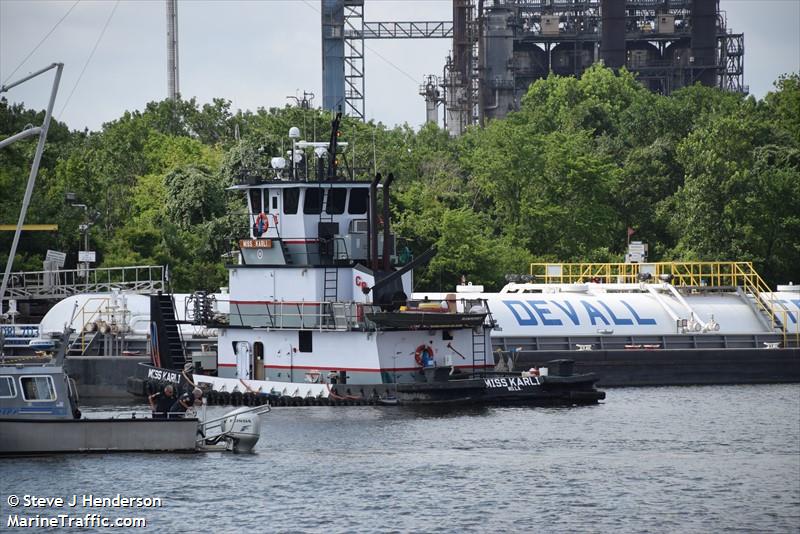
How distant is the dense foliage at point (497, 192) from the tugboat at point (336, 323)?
968 inches

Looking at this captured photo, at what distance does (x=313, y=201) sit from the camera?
61000mm

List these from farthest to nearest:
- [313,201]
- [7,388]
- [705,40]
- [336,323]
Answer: [705,40] → [313,201] → [336,323] → [7,388]

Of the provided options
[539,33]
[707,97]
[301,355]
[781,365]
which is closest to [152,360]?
[301,355]

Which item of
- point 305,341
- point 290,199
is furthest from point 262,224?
point 305,341

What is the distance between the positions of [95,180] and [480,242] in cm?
3300

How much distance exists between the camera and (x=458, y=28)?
15800 centimetres

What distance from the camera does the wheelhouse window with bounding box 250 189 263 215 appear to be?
62094 millimetres

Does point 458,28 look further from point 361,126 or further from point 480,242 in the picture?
point 480,242

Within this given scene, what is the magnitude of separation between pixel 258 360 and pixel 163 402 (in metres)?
14.4

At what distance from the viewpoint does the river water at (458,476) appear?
40625 millimetres

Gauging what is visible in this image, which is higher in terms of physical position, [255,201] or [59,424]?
[255,201]

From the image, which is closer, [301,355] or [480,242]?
[301,355]

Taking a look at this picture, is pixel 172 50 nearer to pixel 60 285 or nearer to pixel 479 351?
pixel 60 285

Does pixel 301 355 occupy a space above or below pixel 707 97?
below
